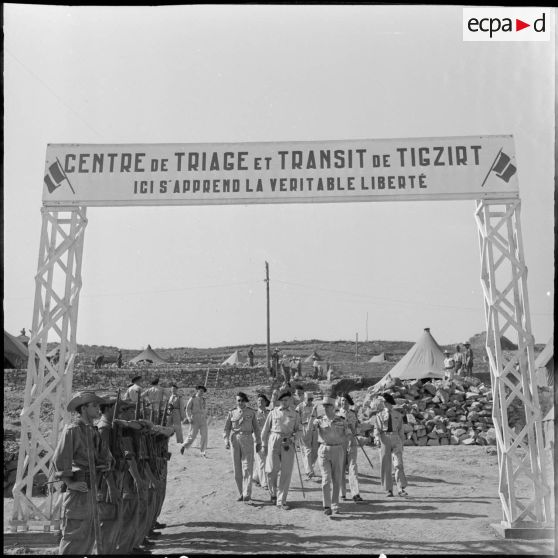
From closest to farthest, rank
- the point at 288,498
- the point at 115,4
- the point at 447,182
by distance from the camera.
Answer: the point at 115,4
the point at 447,182
the point at 288,498

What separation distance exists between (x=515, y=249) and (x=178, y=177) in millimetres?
4267

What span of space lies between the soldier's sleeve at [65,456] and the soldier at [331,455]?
4271 mm

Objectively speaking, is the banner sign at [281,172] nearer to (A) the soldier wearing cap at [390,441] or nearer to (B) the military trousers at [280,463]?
(B) the military trousers at [280,463]

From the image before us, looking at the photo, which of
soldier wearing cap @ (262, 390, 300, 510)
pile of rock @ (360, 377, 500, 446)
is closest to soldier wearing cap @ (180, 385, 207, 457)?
soldier wearing cap @ (262, 390, 300, 510)

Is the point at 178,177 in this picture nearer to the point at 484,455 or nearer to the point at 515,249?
the point at 515,249

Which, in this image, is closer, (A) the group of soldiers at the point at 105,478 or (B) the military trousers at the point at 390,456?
(A) the group of soldiers at the point at 105,478

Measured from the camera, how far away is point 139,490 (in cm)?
636

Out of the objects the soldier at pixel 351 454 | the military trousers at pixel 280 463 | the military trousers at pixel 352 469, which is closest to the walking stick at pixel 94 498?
the military trousers at pixel 280 463

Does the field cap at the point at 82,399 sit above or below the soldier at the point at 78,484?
above

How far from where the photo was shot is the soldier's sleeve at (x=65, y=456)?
5188 mm

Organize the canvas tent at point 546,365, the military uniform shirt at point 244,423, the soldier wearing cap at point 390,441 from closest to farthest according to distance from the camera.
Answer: the military uniform shirt at point 244,423 → the soldier wearing cap at point 390,441 → the canvas tent at point 546,365

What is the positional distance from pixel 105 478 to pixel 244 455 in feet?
13.6

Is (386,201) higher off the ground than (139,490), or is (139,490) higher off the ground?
(386,201)

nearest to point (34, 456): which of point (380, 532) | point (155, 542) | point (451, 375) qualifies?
point (155, 542)
